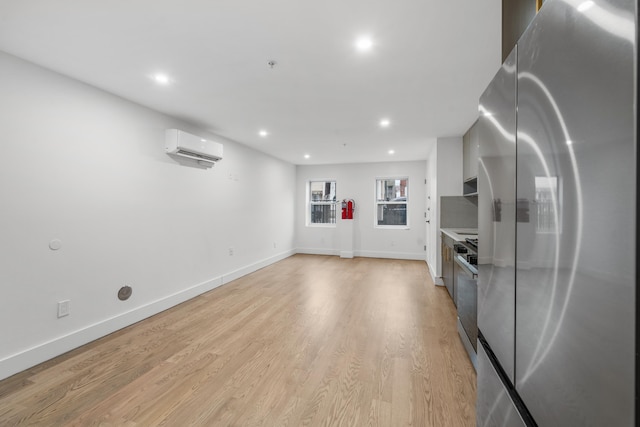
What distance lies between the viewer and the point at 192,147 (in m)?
3.62

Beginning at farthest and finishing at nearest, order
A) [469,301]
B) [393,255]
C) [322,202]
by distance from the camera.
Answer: [322,202] → [393,255] → [469,301]

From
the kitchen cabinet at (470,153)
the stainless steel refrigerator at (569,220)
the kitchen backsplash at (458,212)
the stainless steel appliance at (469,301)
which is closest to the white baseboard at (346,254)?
the kitchen backsplash at (458,212)

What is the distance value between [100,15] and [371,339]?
10.7 feet

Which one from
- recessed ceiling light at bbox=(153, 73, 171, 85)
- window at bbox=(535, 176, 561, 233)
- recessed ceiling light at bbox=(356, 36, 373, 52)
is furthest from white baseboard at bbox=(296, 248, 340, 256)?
window at bbox=(535, 176, 561, 233)

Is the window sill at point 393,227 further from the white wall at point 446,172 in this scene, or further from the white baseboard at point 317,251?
the white wall at point 446,172

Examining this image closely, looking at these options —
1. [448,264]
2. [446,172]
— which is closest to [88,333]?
[448,264]

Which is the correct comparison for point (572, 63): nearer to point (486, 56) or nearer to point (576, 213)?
point (576, 213)

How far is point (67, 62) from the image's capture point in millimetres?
2301

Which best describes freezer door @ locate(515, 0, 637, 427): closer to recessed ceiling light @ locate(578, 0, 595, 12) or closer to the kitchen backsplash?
recessed ceiling light @ locate(578, 0, 595, 12)

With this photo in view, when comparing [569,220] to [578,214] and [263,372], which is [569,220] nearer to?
[578,214]

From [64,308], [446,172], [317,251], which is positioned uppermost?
[446,172]

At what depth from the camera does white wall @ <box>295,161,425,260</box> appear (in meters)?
6.84

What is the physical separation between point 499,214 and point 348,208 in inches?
247

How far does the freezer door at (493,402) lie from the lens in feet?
2.65
